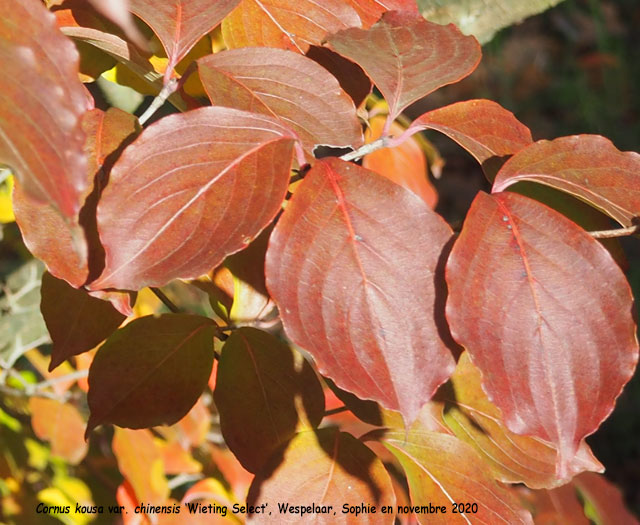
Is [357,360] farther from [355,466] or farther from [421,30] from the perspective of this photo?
[421,30]

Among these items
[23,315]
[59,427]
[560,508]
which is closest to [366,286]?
[560,508]

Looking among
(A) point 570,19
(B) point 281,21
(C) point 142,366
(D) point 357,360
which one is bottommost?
(A) point 570,19

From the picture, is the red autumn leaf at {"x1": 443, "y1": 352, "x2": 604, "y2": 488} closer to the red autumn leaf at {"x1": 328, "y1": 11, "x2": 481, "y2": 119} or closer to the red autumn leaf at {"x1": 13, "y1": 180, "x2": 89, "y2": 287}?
the red autumn leaf at {"x1": 328, "y1": 11, "x2": 481, "y2": 119}

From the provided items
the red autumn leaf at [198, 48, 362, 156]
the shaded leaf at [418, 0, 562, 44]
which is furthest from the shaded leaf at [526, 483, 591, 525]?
the shaded leaf at [418, 0, 562, 44]

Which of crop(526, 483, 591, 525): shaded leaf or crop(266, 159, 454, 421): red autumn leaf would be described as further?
crop(526, 483, 591, 525): shaded leaf

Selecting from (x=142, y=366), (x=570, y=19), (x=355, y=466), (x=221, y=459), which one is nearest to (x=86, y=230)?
(x=142, y=366)

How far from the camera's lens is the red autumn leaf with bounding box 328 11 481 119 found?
0.63 metres

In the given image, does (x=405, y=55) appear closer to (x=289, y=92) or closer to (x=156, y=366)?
(x=289, y=92)

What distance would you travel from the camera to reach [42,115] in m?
0.43

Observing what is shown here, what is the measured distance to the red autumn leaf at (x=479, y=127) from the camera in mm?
650

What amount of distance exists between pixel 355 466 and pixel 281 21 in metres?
0.44

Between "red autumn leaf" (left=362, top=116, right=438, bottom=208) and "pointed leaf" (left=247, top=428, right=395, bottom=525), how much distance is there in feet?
1.70

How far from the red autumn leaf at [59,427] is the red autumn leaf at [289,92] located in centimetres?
87

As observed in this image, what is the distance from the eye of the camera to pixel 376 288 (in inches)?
21.2
